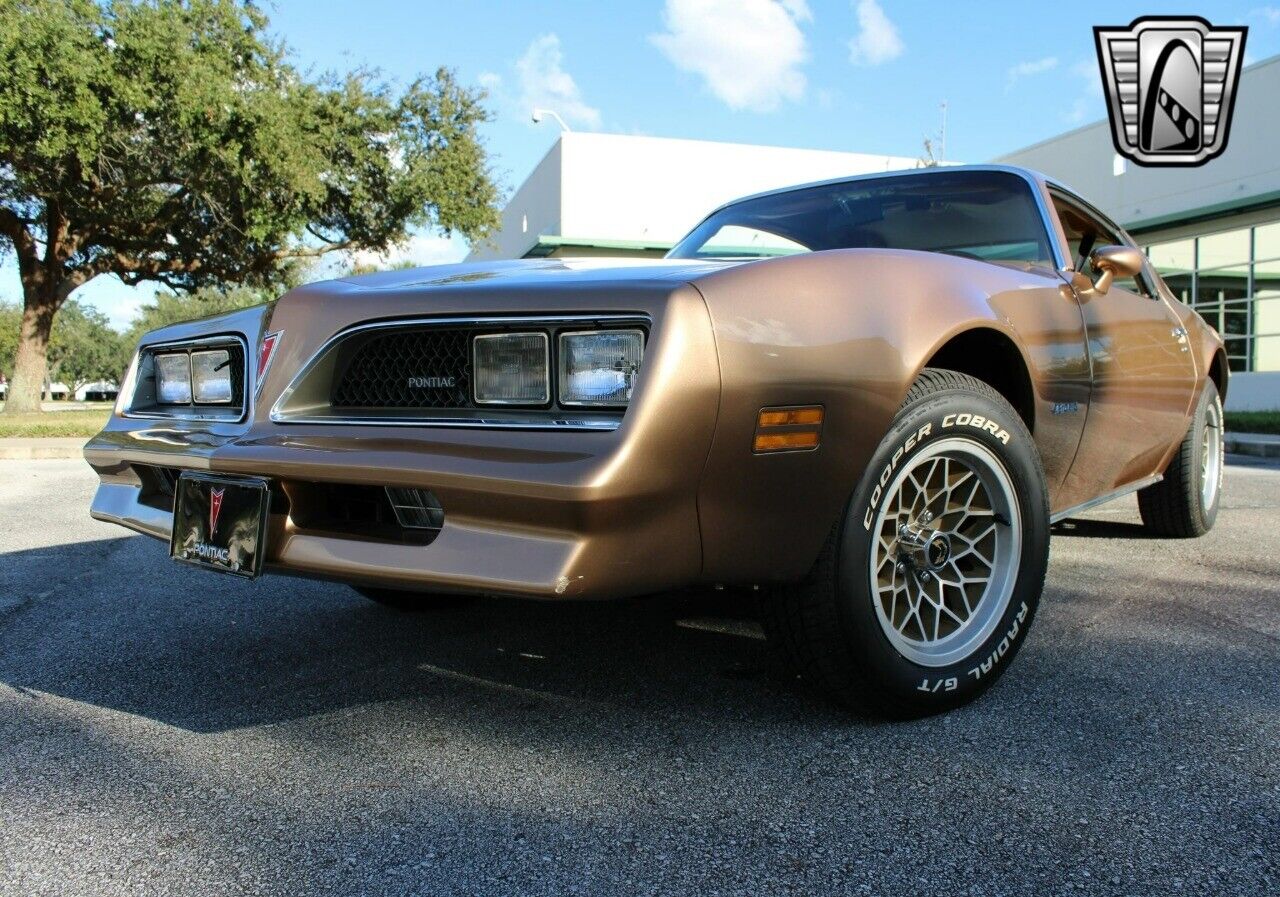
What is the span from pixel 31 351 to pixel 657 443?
72.2ft

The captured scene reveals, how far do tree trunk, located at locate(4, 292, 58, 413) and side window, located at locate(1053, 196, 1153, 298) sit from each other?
20871 mm

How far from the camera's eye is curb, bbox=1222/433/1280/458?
34.7 ft

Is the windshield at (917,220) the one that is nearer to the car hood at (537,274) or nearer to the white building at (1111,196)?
the car hood at (537,274)

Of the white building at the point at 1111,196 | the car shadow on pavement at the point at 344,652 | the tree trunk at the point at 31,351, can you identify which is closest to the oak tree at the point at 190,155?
the tree trunk at the point at 31,351

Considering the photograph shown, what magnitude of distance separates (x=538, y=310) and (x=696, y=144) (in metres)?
26.0

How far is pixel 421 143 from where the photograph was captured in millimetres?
18750

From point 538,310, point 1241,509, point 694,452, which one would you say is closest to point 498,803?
point 694,452

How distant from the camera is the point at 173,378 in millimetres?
2775

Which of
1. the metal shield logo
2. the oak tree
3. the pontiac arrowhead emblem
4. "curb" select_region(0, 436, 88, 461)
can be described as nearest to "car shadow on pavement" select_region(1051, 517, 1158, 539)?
the pontiac arrowhead emblem

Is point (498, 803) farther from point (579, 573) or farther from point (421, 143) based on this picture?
point (421, 143)

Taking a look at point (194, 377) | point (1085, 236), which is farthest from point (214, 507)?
point (1085, 236)

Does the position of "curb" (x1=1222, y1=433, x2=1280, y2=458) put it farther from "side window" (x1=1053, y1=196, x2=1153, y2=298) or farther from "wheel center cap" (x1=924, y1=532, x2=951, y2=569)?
"wheel center cap" (x1=924, y1=532, x2=951, y2=569)

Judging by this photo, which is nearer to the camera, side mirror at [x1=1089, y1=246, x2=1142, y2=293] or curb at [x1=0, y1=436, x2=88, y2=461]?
side mirror at [x1=1089, y1=246, x2=1142, y2=293]

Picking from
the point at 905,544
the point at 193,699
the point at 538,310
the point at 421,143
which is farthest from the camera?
the point at 421,143
